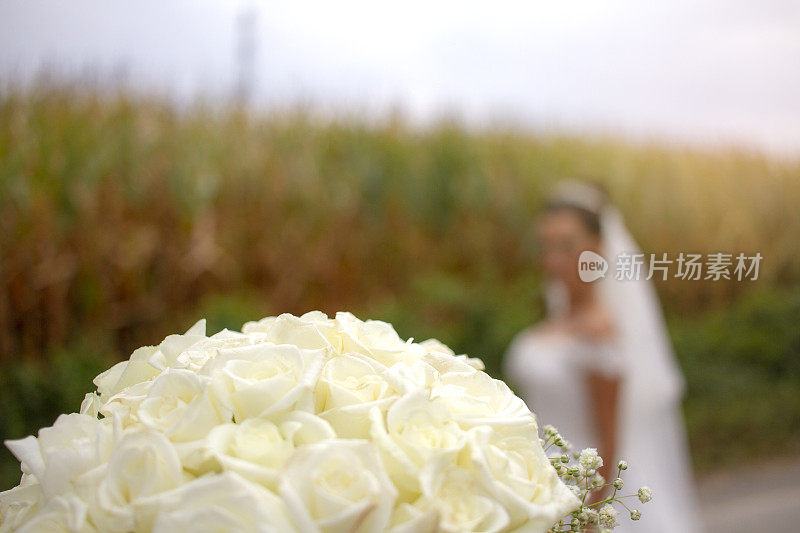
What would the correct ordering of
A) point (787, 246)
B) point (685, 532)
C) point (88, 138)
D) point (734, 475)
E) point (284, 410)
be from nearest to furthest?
point (284, 410) < point (685, 532) < point (88, 138) < point (734, 475) < point (787, 246)

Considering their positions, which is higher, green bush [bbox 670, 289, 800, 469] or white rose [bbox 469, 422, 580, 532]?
white rose [bbox 469, 422, 580, 532]

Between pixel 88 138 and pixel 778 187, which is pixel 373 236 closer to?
pixel 88 138

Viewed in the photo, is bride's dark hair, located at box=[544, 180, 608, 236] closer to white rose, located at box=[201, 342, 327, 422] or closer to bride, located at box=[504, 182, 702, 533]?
bride, located at box=[504, 182, 702, 533]

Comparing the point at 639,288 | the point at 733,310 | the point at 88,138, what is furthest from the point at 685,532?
the point at 733,310

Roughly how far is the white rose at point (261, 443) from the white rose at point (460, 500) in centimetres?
9

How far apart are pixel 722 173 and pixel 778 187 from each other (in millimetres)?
558

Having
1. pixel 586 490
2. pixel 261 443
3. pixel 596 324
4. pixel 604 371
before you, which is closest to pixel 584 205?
pixel 596 324

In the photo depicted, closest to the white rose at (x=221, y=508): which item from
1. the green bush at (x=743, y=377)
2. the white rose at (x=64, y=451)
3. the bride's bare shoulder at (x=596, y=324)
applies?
the white rose at (x=64, y=451)

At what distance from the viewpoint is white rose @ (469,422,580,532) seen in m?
0.55

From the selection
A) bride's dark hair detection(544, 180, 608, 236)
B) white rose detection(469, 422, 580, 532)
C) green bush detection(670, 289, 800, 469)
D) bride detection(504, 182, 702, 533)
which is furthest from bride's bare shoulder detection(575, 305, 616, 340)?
white rose detection(469, 422, 580, 532)

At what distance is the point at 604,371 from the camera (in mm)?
2695

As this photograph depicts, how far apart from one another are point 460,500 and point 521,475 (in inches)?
2.8

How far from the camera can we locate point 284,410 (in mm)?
572

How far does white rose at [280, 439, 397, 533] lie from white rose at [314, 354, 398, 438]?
0.06 meters
